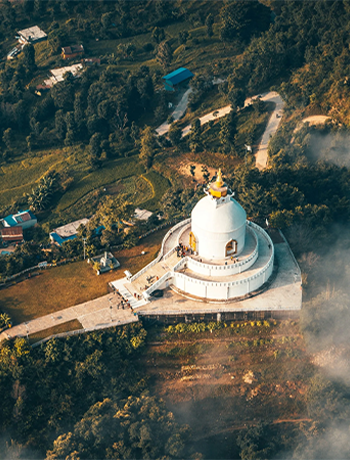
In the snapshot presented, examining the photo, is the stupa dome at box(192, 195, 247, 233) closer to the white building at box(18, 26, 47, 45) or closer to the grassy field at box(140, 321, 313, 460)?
the grassy field at box(140, 321, 313, 460)

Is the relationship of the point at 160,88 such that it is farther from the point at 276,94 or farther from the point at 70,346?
the point at 70,346

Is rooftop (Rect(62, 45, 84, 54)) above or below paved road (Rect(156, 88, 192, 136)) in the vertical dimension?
above

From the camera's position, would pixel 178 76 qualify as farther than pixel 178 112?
Yes

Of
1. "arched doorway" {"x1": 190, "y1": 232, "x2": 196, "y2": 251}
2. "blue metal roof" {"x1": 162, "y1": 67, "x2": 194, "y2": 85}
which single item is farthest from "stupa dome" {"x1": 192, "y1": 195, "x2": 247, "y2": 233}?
"blue metal roof" {"x1": 162, "y1": 67, "x2": 194, "y2": 85}

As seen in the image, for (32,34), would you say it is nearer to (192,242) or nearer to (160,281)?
(192,242)

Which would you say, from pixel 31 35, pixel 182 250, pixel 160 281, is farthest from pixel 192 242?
pixel 31 35

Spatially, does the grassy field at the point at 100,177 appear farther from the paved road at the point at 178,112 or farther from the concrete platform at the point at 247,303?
the concrete platform at the point at 247,303

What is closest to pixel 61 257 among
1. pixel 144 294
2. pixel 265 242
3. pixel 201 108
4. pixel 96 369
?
pixel 144 294
